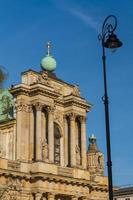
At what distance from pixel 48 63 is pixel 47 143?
7.48m

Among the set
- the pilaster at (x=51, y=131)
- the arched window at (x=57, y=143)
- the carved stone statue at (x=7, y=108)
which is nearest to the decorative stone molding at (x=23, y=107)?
the pilaster at (x=51, y=131)

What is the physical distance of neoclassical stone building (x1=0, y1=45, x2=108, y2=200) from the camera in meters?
40.0

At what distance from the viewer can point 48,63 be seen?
→ 4612cm

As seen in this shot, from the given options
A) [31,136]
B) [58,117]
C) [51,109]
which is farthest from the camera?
[58,117]

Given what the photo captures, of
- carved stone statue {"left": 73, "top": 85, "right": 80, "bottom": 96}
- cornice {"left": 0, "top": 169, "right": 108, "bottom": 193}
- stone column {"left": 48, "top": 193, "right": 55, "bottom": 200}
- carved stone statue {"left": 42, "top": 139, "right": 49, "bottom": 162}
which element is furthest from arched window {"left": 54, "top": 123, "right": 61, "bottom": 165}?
stone column {"left": 48, "top": 193, "right": 55, "bottom": 200}

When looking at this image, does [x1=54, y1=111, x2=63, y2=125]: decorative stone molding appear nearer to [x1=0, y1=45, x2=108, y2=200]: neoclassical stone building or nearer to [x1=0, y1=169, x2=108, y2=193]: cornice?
[x1=0, y1=45, x2=108, y2=200]: neoclassical stone building

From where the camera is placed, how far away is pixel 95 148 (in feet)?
161

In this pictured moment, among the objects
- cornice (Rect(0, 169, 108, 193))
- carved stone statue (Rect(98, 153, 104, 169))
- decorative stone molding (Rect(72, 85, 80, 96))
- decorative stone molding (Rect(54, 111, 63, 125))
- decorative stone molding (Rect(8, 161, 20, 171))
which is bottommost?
cornice (Rect(0, 169, 108, 193))

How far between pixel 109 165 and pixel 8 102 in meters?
29.5

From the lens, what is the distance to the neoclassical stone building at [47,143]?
4003 cm

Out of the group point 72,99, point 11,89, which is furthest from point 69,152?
point 11,89

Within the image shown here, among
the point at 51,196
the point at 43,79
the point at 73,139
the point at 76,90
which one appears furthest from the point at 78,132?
the point at 51,196

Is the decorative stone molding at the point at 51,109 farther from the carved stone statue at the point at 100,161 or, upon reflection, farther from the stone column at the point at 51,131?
the carved stone statue at the point at 100,161

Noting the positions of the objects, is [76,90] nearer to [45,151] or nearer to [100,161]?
[100,161]
